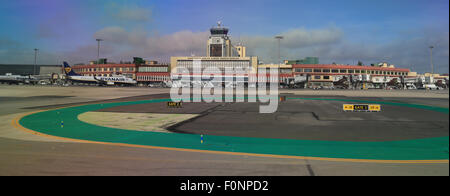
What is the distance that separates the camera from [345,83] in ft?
309

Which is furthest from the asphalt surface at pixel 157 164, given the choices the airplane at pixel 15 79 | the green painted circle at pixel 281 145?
the airplane at pixel 15 79

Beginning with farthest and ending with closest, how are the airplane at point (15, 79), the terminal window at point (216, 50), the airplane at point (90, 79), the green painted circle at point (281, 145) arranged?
1. the terminal window at point (216, 50)
2. the airplane at point (15, 79)
3. the airplane at point (90, 79)
4. the green painted circle at point (281, 145)

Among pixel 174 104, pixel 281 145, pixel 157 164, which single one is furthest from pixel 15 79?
pixel 281 145

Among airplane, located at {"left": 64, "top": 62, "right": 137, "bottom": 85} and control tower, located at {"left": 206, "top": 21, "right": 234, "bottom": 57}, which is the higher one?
control tower, located at {"left": 206, "top": 21, "right": 234, "bottom": 57}

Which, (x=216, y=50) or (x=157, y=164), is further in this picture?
(x=216, y=50)

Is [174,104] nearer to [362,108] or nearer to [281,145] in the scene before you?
[281,145]

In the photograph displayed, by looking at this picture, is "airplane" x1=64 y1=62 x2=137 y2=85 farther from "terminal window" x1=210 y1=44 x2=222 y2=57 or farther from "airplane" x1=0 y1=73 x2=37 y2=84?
"terminal window" x1=210 y1=44 x2=222 y2=57

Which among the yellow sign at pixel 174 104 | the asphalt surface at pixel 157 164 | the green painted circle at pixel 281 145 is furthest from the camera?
the yellow sign at pixel 174 104

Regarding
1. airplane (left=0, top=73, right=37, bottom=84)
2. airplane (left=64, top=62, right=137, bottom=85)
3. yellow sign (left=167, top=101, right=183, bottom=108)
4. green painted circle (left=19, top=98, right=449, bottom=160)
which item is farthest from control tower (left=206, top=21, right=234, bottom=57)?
green painted circle (left=19, top=98, right=449, bottom=160)

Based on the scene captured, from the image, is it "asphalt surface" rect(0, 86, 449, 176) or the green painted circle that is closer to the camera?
"asphalt surface" rect(0, 86, 449, 176)

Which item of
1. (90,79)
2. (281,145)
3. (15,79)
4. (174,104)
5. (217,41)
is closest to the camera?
(281,145)

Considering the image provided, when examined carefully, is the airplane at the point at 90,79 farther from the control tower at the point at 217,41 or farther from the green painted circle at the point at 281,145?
the green painted circle at the point at 281,145
